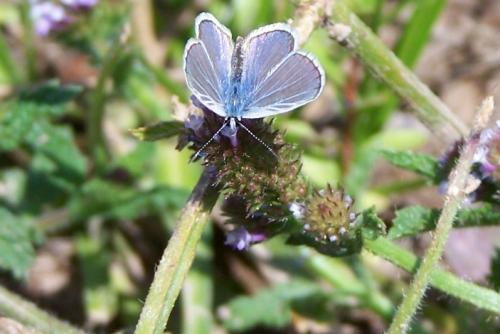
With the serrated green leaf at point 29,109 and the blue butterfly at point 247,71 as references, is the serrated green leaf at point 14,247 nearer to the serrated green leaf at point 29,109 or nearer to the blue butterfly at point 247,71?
the serrated green leaf at point 29,109

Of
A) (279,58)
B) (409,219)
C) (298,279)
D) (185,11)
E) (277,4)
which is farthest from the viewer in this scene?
(185,11)

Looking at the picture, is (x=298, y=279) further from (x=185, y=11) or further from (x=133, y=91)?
(x=185, y=11)

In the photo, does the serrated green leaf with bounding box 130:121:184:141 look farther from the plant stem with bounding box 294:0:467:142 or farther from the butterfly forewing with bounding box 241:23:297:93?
the plant stem with bounding box 294:0:467:142

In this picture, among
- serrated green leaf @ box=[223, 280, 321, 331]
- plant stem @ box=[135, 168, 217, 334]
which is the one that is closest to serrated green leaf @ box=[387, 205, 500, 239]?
plant stem @ box=[135, 168, 217, 334]

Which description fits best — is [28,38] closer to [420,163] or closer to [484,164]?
[420,163]

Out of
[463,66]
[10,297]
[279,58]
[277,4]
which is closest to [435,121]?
[279,58]

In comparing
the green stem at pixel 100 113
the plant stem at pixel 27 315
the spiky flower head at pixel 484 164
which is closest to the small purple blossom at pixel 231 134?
the spiky flower head at pixel 484 164

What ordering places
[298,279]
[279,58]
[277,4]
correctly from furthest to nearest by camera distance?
[277,4] → [298,279] → [279,58]
